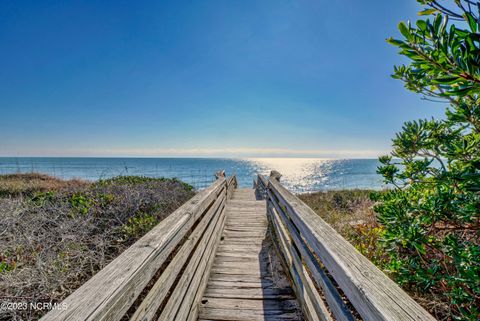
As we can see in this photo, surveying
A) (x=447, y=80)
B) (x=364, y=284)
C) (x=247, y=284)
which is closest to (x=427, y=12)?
(x=447, y=80)

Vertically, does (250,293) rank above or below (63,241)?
below

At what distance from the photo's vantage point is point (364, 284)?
0.96m

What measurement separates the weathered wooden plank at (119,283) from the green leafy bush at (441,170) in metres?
1.81

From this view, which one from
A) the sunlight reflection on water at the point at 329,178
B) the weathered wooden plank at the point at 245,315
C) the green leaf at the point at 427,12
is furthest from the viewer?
the sunlight reflection on water at the point at 329,178

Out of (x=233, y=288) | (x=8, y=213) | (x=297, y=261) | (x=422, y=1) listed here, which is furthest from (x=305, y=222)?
(x=8, y=213)

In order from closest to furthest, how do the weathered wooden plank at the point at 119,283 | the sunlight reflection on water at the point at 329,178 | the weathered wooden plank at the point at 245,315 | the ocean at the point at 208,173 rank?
the weathered wooden plank at the point at 119,283 → the weathered wooden plank at the point at 245,315 → the ocean at the point at 208,173 → the sunlight reflection on water at the point at 329,178

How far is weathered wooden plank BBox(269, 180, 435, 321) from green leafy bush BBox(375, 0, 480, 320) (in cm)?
71

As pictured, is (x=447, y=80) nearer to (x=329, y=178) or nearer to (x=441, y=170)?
(x=441, y=170)

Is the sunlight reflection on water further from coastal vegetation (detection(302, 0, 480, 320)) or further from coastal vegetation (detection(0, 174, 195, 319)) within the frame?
coastal vegetation (detection(0, 174, 195, 319))

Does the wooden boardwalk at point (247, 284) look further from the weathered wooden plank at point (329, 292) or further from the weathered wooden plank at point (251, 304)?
the weathered wooden plank at point (329, 292)

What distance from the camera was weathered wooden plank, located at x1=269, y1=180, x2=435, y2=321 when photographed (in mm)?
790

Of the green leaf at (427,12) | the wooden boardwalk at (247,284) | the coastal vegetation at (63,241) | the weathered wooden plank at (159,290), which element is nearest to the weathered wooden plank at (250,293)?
the wooden boardwalk at (247,284)

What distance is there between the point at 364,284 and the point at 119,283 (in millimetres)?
1145

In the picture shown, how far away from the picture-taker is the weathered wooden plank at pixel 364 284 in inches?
31.1
